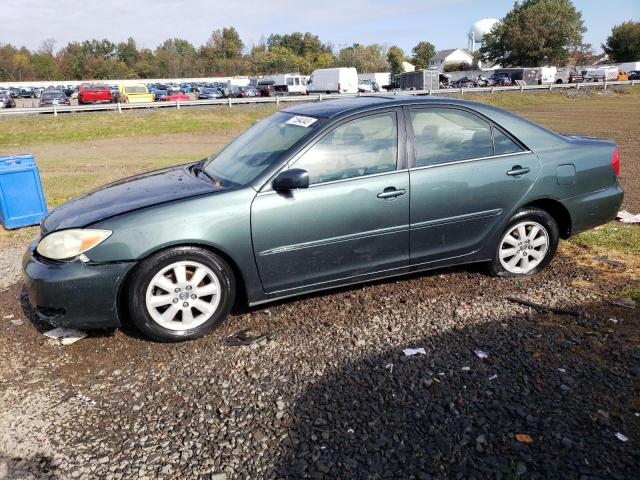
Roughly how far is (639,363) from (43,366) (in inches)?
152

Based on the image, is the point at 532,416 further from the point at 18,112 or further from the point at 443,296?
the point at 18,112

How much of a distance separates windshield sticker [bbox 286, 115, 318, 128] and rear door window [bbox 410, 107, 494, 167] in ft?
2.68

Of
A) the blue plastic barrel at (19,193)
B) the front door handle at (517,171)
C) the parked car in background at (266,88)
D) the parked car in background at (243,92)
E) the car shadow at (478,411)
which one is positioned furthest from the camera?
the parked car in background at (266,88)

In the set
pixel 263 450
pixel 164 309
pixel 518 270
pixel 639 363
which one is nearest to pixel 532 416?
pixel 639 363

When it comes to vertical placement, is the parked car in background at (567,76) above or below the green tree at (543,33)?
below

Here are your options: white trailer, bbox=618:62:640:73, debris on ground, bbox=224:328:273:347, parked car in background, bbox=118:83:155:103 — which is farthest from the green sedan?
white trailer, bbox=618:62:640:73

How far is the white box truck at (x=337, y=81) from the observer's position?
4780cm

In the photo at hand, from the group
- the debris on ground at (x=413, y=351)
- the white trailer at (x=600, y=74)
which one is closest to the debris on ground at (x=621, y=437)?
the debris on ground at (x=413, y=351)

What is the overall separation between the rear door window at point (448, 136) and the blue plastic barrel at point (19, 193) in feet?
17.7

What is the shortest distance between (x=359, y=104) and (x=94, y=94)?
36654mm

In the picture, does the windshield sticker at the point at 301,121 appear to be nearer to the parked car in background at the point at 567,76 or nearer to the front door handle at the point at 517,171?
the front door handle at the point at 517,171

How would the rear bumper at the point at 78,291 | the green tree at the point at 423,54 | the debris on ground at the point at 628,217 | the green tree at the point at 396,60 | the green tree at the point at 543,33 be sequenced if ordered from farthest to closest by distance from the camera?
the green tree at the point at 423,54, the green tree at the point at 396,60, the green tree at the point at 543,33, the debris on ground at the point at 628,217, the rear bumper at the point at 78,291

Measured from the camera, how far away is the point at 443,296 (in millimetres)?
4312

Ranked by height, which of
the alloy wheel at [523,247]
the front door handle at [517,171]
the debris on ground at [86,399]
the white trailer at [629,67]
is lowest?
the debris on ground at [86,399]
